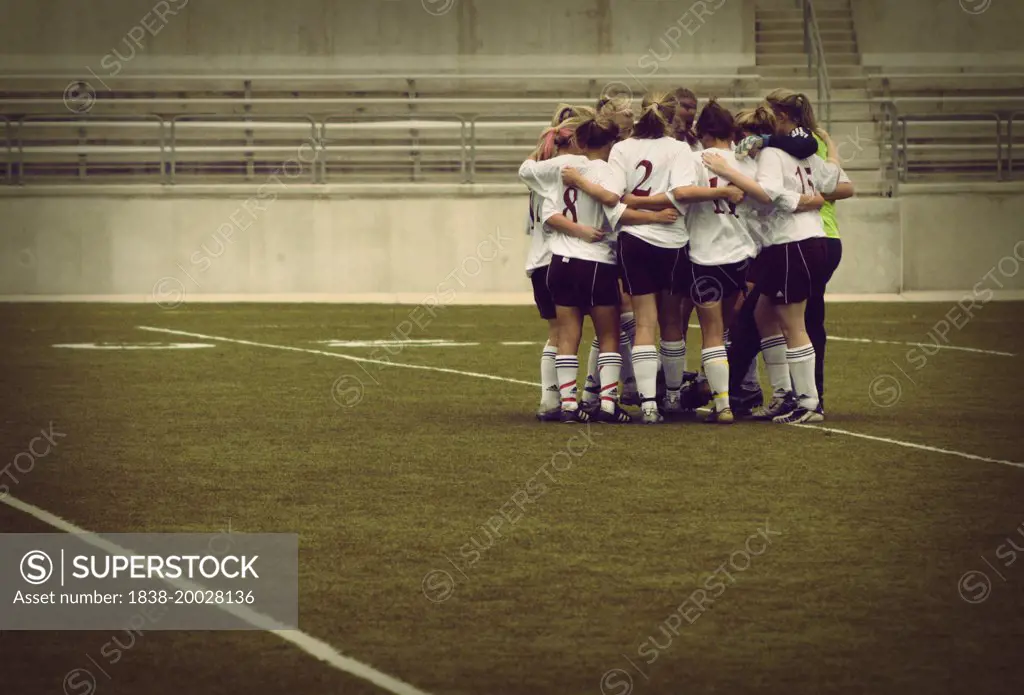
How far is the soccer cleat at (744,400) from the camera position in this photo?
38.4 feet

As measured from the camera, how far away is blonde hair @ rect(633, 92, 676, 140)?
1098 centimetres

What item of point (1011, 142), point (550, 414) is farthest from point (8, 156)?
point (550, 414)

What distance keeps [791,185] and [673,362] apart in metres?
1.36

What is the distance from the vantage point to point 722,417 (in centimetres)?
1121

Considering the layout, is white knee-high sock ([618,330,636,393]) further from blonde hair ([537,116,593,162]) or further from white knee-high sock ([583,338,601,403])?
blonde hair ([537,116,593,162])

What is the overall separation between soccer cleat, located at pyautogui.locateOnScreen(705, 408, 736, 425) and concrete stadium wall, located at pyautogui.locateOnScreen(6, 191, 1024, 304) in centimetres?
1577

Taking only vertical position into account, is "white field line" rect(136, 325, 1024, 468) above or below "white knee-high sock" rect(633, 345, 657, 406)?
below

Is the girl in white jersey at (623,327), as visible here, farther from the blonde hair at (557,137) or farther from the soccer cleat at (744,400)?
the soccer cleat at (744,400)

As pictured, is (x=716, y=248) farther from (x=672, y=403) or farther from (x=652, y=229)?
(x=672, y=403)

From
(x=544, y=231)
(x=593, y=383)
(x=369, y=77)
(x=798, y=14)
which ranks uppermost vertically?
(x=798, y=14)

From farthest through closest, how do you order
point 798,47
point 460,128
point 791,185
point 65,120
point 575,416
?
point 798,47 < point 65,120 < point 460,128 < point 575,416 < point 791,185

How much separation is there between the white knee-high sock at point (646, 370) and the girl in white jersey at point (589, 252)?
124mm

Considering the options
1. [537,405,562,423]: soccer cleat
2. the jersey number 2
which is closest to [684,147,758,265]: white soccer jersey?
the jersey number 2

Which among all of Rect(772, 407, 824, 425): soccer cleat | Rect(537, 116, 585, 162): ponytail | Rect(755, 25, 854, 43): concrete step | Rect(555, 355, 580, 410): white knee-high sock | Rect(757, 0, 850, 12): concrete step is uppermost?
Rect(757, 0, 850, 12): concrete step
